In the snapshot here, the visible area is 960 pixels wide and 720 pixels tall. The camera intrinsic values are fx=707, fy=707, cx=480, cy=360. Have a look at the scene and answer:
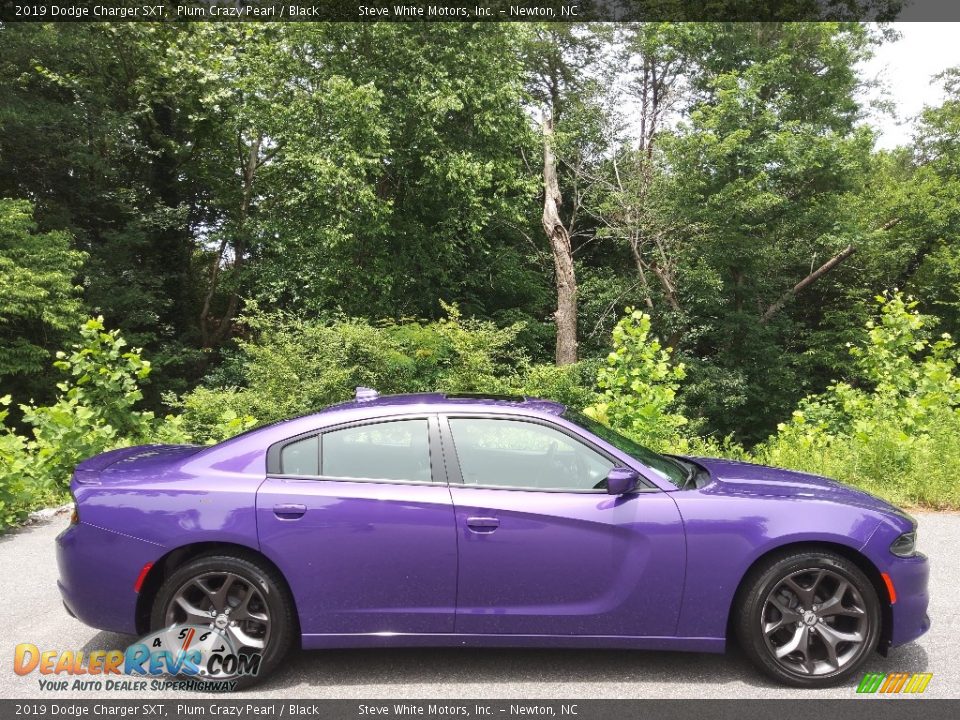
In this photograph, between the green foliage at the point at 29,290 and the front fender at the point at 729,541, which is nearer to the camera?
the front fender at the point at 729,541

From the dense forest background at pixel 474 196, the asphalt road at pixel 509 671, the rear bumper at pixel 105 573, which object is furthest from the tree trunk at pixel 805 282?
the rear bumper at pixel 105 573

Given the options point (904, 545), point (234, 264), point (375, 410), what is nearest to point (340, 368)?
point (375, 410)

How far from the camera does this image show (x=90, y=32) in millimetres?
17000

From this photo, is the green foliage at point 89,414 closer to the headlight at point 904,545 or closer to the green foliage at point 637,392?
the green foliage at point 637,392

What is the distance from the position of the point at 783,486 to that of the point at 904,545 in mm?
618

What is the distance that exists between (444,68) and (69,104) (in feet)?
31.2

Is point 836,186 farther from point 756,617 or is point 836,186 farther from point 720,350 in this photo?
point 756,617

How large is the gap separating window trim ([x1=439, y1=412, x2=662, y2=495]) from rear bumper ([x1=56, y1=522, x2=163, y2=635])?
1511 mm

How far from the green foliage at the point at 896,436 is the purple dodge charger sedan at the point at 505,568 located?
3964mm

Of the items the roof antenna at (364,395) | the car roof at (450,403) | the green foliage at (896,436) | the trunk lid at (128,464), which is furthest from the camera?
the green foliage at (896,436)

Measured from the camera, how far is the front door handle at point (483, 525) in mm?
3502

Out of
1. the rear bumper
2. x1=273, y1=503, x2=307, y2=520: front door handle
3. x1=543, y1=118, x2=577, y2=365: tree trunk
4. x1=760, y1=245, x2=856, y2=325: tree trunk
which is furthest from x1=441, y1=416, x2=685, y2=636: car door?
x1=760, y1=245, x2=856, y2=325: tree trunk

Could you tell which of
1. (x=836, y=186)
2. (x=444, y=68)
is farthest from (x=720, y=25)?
(x=444, y=68)

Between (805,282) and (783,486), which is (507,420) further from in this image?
(805,282)
